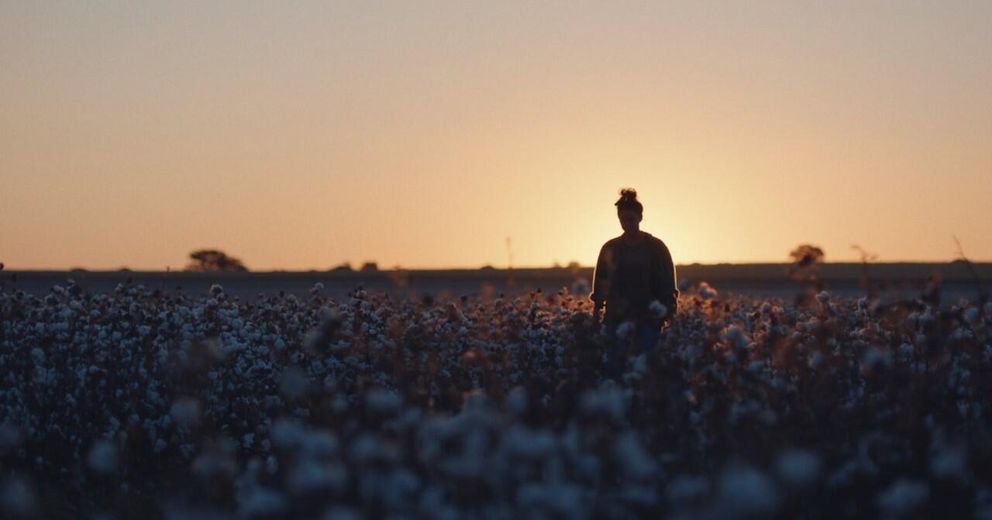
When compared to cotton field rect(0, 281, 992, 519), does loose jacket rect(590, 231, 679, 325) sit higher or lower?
higher

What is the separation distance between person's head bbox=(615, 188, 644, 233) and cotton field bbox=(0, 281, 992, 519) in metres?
0.75

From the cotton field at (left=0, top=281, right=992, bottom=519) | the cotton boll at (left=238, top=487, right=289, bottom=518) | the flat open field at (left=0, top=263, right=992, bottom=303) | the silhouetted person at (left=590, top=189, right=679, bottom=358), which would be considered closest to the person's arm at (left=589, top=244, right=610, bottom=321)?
the silhouetted person at (left=590, top=189, right=679, bottom=358)

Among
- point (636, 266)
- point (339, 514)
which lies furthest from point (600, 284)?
point (339, 514)

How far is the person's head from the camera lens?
38.5 ft

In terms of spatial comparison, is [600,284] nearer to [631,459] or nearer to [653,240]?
[653,240]

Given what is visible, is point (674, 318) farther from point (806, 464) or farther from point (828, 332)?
point (806, 464)

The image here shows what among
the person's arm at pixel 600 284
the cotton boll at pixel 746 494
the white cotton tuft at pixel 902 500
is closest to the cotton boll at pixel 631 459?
the cotton boll at pixel 746 494

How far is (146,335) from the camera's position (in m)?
11.6

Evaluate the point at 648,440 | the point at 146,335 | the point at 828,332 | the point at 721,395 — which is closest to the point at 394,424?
the point at 648,440

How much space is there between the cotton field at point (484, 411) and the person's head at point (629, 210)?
75 centimetres

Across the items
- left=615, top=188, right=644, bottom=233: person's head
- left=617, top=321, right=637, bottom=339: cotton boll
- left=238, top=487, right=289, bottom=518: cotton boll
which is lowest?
left=238, top=487, right=289, bottom=518: cotton boll

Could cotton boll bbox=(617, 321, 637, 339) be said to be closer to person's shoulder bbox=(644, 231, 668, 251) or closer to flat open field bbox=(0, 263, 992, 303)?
person's shoulder bbox=(644, 231, 668, 251)

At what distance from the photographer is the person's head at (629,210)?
463 inches

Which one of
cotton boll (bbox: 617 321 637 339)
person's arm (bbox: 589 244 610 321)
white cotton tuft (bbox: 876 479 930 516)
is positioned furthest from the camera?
person's arm (bbox: 589 244 610 321)
